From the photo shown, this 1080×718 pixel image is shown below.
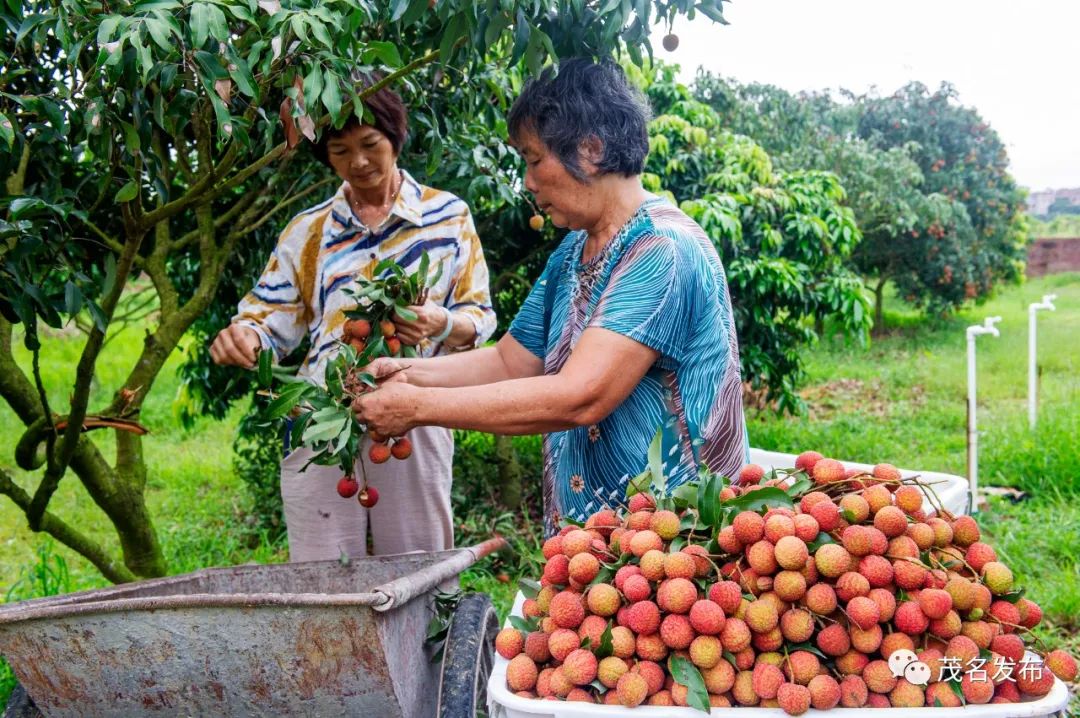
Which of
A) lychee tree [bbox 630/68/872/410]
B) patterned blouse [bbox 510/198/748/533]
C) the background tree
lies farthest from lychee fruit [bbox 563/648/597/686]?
the background tree

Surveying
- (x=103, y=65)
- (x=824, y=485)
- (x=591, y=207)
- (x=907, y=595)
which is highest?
(x=103, y=65)

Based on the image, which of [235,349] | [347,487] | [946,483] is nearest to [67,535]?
[235,349]

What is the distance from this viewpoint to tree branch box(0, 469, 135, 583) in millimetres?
2611

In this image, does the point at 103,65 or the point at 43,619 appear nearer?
the point at 103,65

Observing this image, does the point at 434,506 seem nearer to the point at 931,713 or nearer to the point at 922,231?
the point at 931,713

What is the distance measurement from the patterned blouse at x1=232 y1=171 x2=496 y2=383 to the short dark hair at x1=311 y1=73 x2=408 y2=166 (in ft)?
0.44

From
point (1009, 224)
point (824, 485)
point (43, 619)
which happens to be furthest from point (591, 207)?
point (1009, 224)

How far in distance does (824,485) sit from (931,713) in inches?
15.5

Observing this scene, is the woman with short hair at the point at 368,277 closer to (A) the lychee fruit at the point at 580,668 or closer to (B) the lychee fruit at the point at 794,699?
(A) the lychee fruit at the point at 580,668

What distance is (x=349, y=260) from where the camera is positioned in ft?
8.60

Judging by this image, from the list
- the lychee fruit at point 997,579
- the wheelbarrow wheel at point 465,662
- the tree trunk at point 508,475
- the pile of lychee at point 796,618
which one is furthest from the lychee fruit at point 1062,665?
the tree trunk at point 508,475

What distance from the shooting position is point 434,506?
8.97 ft

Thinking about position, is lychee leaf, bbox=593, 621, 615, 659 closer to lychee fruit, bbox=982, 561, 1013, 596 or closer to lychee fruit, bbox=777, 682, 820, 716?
lychee fruit, bbox=777, 682, 820, 716

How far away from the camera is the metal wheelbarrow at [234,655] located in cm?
169
